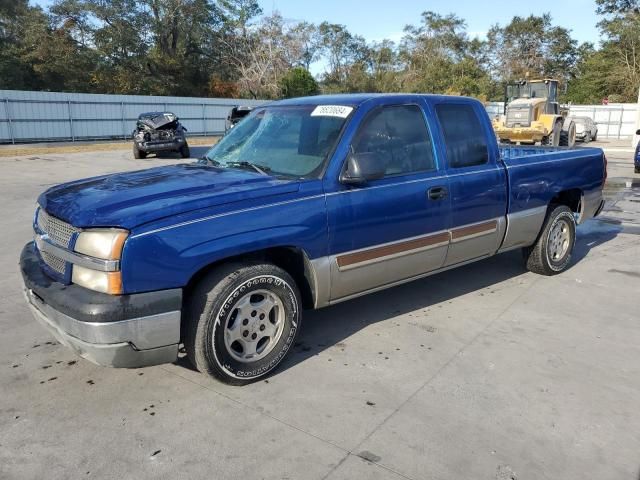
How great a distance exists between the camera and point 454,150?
4617mm

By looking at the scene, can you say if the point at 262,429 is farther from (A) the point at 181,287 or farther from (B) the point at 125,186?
(B) the point at 125,186

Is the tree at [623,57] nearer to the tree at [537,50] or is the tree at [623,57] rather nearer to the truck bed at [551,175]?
the tree at [537,50]

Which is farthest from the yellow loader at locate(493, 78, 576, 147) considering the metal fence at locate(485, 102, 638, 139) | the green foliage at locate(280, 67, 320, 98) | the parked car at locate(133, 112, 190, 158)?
the green foliage at locate(280, 67, 320, 98)

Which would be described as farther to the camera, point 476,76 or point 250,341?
point 476,76

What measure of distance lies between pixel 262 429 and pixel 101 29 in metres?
44.6

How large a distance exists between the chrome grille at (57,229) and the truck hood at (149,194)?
49 millimetres

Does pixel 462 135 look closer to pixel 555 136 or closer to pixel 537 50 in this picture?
pixel 555 136

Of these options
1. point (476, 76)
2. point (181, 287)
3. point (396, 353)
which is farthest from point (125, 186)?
point (476, 76)

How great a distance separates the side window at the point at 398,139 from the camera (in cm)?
404

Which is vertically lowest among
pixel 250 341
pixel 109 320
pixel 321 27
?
pixel 250 341

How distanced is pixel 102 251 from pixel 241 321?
962 mm

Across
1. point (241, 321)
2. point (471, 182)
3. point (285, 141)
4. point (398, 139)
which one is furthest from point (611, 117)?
point (241, 321)

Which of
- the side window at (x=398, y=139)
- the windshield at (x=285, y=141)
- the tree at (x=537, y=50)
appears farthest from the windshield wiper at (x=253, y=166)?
the tree at (x=537, y=50)

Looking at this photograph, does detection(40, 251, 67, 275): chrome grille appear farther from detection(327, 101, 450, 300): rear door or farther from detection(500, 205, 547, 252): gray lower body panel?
detection(500, 205, 547, 252): gray lower body panel
